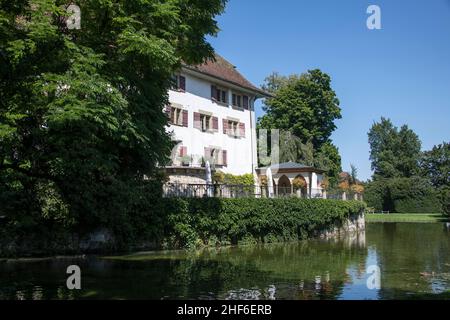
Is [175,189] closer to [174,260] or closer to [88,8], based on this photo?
[174,260]

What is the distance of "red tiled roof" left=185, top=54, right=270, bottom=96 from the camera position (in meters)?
39.9

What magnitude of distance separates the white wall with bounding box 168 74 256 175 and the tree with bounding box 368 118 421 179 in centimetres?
5600

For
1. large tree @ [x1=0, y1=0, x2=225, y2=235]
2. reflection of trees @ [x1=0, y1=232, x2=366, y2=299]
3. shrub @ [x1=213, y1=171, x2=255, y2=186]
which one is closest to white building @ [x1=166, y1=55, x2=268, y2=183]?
shrub @ [x1=213, y1=171, x2=255, y2=186]

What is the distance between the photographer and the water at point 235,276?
12.4 metres

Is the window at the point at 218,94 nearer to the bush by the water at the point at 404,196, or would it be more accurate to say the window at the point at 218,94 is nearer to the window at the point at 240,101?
the window at the point at 240,101

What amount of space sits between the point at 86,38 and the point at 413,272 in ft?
41.2

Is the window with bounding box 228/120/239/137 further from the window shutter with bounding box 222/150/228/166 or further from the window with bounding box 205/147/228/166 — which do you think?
the window with bounding box 205/147/228/166

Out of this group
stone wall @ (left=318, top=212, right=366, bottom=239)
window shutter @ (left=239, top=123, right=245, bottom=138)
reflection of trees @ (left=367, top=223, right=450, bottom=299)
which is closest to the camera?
reflection of trees @ (left=367, top=223, right=450, bottom=299)

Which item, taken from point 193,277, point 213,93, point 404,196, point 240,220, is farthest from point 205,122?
point 404,196

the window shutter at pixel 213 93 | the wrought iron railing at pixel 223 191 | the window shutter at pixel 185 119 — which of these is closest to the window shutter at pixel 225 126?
the window shutter at pixel 213 93

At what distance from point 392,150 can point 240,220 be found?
253 feet

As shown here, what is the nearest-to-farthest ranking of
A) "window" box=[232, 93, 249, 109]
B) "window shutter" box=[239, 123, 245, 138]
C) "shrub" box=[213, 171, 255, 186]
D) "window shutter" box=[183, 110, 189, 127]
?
1. "shrub" box=[213, 171, 255, 186]
2. "window shutter" box=[183, 110, 189, 127]
3. "window" box=[232, 93, 249, 109]
4. "window shutter" box=[239, 123, 245, 138]

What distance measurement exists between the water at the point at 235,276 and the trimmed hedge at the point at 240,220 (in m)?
1.74
